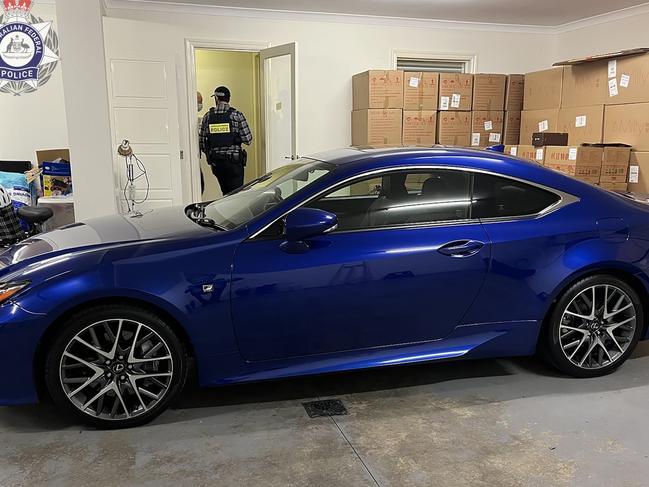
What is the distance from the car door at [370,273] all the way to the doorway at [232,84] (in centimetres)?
668

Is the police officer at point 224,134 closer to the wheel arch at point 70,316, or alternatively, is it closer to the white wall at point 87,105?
the white wall at point 87,105

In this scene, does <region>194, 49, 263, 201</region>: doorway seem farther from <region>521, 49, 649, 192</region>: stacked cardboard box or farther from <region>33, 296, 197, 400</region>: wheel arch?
<region>33, 296, 197, 400</region>: wheel arch

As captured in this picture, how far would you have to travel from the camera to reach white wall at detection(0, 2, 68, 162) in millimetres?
6410

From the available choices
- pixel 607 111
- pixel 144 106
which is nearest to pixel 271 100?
pixel 144 106

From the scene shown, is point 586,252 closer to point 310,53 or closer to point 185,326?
point 185,326

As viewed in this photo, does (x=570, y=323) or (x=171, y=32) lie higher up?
(x=171, y=32)

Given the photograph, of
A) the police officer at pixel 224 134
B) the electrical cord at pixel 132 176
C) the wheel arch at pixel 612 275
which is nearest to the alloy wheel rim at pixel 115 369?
the wheel arch at pixel 612 275

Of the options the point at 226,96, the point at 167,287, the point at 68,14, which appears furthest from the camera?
the point at 226,96

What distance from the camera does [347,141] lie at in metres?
7.48

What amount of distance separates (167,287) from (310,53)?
5.49 m

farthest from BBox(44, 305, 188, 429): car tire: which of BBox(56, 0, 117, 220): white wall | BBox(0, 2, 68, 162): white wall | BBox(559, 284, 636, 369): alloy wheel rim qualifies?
BBox(0, 2, 68, 162): white wall

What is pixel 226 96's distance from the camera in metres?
6.83

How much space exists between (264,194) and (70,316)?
44.7 inches

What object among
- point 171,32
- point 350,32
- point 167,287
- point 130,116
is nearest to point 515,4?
point 350,32
